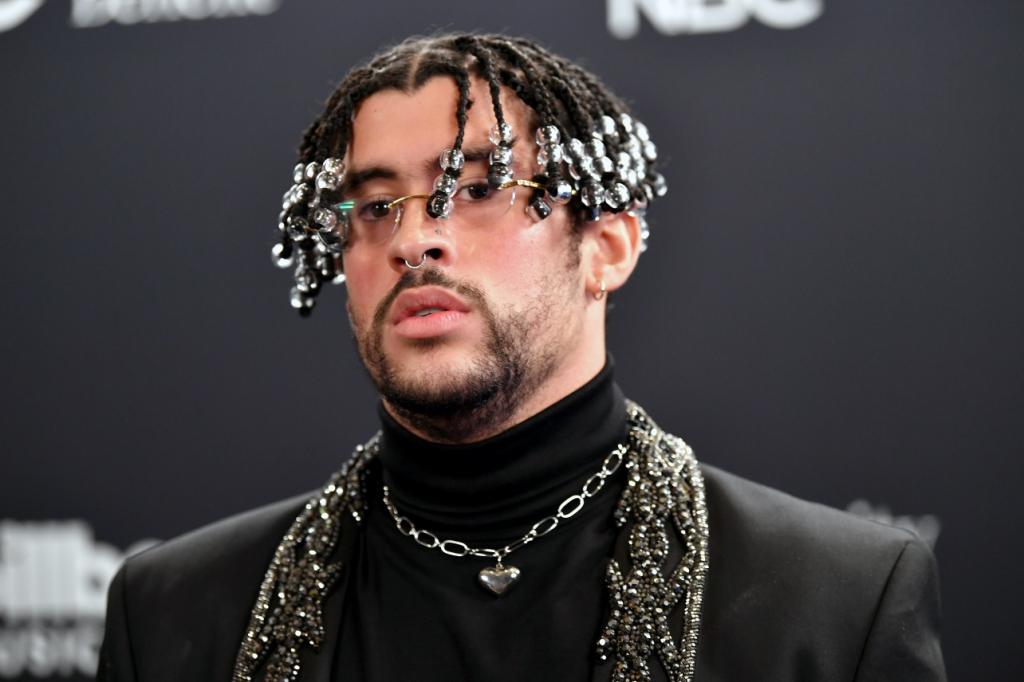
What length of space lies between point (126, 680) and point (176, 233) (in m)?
1.07

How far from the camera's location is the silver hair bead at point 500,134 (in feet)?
5.45

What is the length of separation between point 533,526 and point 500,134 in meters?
0.52

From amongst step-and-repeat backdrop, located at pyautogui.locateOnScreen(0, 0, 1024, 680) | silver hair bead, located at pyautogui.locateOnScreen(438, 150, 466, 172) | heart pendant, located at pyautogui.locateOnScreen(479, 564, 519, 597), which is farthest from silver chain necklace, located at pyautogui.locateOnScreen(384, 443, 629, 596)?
step-and-repeat backdrop, located at pyautogui.locateOnScreen(0, 0, 1024, 680)

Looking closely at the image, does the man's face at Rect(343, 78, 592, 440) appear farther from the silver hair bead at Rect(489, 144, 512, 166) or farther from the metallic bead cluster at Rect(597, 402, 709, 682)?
the metallic bead cluster at Rect(597, 402, 709, 682)

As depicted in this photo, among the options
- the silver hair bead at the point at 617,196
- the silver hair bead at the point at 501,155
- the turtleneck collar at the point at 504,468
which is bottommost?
the turtleneck collar at the point at 504,468

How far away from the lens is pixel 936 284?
215 centimetres

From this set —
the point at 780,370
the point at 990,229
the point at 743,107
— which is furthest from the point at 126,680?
the point at 990,229

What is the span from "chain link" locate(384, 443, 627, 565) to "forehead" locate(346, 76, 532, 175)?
1.53 ft

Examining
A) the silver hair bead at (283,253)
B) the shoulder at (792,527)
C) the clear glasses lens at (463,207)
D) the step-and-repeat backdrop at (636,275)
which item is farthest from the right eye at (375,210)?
the step-and-repeat backdrop at (636,275)

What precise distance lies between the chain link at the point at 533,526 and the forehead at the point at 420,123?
0.47m

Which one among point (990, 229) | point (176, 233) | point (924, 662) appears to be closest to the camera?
point (924, 662)

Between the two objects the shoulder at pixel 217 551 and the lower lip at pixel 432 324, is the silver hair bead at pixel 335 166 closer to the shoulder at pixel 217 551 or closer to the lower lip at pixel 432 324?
the lower lip at pixel 432 324

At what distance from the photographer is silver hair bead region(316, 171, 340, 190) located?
173cm

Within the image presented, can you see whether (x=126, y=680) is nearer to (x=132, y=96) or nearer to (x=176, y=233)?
(x=176, y=233)
